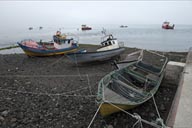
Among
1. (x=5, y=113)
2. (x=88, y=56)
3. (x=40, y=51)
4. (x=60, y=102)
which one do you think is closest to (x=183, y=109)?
(x=60, y=102)

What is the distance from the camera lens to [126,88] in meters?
6.31

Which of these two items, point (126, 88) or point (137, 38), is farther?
point (137, 38)

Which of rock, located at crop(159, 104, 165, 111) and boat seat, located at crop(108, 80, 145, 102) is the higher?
boat seat, located at crop(108, 80, 145, 102)

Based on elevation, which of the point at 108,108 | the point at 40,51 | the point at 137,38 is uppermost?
the point at 108,108

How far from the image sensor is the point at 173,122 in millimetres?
3572

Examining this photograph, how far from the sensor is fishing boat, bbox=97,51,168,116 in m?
4.56

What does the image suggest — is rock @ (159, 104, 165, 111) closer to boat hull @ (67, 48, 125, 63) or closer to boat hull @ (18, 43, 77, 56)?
boat hull @ (67, 48, 125, 63)

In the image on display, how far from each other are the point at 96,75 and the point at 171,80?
4065 mm

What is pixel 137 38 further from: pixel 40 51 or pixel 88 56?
pixel 88 56

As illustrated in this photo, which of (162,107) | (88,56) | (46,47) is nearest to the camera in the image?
(162,107)

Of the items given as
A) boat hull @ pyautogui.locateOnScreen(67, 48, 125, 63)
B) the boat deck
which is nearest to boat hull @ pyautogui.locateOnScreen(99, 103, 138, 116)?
the boat deck

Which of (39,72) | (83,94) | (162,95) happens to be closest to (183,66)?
(162,95)

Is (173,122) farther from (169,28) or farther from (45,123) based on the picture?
(169,28)

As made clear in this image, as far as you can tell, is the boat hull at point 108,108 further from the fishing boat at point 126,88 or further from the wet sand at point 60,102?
the wet sand at point 60,102
